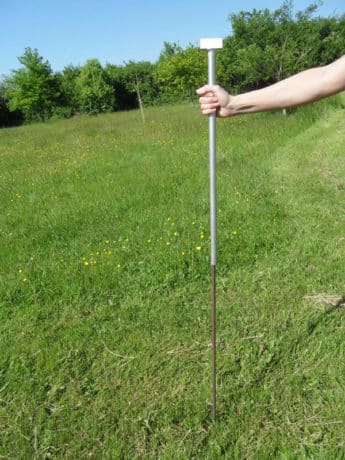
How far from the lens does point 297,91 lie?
1.85m

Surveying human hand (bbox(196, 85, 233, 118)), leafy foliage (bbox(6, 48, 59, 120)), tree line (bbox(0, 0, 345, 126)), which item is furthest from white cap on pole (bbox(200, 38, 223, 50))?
leafy foliage (bbox(6, 48, 59, 120))

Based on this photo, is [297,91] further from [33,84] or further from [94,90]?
[94,90]

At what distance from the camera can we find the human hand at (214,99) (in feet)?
6.10

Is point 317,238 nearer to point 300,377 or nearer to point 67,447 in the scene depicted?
point 300,377

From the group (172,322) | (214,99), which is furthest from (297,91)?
(172,322)

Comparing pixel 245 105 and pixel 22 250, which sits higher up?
pixel 245 105

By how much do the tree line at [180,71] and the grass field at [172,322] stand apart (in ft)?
43.4

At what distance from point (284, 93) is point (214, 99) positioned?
37 cm

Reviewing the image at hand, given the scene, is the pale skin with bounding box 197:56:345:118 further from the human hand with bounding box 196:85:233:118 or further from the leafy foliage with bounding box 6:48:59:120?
the leafy foliage with bounding box 6:48:59:120

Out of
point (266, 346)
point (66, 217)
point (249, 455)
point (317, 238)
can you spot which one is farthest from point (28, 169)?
point (249, 455)

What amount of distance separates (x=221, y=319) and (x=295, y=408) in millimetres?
983

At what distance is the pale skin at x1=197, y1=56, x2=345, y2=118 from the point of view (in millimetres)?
1784

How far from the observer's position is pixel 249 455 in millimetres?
2072

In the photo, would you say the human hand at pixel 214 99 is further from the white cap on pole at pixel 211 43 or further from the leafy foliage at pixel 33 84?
the leafy foliage at pixel 33 84
